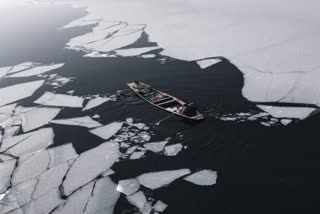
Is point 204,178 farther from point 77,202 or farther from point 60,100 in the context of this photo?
point 60,100

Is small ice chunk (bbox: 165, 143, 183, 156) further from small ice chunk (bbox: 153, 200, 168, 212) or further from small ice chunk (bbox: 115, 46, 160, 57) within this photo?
small ice chunk (bbox: 115, 46, 160, 57)

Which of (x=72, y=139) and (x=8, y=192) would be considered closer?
(x=8, y=192)

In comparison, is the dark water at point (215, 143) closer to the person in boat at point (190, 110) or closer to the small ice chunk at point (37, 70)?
the person in boat at point (190, 110)

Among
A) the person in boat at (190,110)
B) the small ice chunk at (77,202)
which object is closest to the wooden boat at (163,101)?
the person in boat at (190,110)

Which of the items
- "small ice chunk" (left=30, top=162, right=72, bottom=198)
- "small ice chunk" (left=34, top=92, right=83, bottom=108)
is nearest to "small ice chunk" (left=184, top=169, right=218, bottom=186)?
"small ice chunk" (left=30, top=162, right=72, bottom=198)

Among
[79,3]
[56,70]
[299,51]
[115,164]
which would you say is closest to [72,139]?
[115,164]

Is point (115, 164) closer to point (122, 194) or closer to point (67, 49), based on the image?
point (122, 194)

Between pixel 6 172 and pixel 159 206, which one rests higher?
pixel 159 206

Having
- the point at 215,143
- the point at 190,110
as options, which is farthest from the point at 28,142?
the point at 215,143
